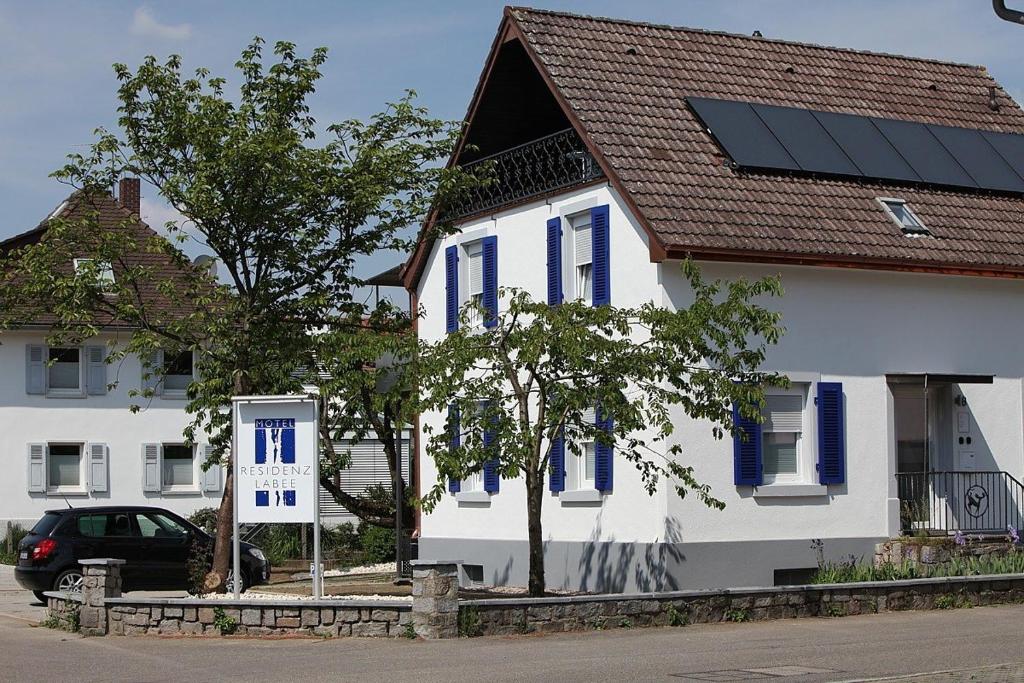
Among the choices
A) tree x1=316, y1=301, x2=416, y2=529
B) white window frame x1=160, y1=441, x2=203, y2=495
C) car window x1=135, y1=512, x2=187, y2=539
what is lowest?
car window x1=135, y1=512, x2=187, y2=539

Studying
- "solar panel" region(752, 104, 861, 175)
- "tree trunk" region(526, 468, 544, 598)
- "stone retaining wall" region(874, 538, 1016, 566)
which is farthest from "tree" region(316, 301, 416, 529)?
"stone retaining wall" region(874, 538, 1016, 566)

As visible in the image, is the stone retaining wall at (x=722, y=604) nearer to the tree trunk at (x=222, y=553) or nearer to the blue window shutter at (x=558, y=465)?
the tree trunk at (x=222, y=553)

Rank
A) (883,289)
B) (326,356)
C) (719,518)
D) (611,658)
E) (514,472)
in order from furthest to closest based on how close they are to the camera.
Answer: (883,289)
(719,518)
(326,356)
(514,472)
(611,658)

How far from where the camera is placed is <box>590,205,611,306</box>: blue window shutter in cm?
2361

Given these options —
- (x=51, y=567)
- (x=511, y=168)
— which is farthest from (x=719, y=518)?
(x=51, y=567)

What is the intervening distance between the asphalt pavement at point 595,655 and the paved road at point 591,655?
1 centimetres

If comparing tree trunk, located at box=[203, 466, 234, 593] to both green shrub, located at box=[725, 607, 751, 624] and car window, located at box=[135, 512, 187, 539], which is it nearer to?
car window, located at box=[135, 512, 187, 539]

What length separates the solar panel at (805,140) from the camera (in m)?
24.9

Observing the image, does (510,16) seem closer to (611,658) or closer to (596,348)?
(596,348)

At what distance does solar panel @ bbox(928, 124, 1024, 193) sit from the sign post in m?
12.6

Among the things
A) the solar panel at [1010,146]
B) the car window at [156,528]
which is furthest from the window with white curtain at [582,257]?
the solar panel at [1010,146]

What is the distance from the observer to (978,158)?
2688 cm

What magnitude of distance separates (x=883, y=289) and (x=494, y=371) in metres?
7.35

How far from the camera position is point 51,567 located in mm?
24266
